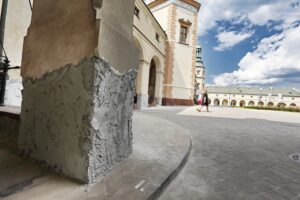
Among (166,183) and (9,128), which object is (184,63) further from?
(166,183)

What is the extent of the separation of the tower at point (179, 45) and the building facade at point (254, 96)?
63753mm

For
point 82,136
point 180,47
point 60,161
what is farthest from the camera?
point 180,47

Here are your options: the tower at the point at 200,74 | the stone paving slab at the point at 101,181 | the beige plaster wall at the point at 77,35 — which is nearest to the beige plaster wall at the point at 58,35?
the beige plaster wall at the point at 77,35

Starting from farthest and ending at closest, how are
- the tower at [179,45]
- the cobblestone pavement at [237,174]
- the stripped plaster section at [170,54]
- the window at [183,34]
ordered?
the window at [183,34], the tower at [179,45], the stripped plaster section at [170,54], the cobblestone pavement at [237,174]

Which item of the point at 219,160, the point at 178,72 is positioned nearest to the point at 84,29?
the point at 219,160

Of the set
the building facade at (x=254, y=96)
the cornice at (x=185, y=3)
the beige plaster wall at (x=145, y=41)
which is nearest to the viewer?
the beige plaster wall at (x=145, y=41)

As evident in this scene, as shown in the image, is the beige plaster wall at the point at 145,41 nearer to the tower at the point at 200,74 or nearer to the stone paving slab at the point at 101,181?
the stone paving slab at the point at 101,181

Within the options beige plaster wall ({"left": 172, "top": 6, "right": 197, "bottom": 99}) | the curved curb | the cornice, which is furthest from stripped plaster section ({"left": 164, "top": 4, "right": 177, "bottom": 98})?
the curved curb

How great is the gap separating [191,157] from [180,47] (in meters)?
17.9

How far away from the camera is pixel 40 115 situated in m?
2.11

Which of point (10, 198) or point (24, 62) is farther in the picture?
point (24, 62)

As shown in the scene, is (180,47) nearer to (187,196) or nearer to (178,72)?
(178,72)

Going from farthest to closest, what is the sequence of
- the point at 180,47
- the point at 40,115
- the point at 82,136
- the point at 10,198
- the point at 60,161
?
the point at 180,47, the point at 40,115, the point at 60,161, the point at 82,136, the point at 10,198

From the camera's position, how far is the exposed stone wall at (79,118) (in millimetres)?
1700
